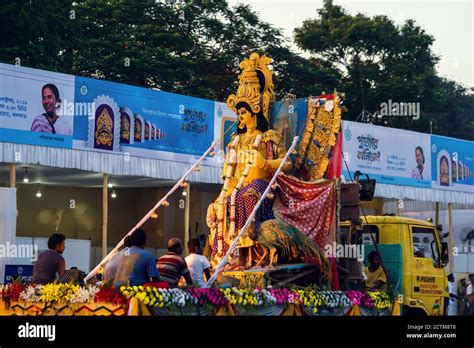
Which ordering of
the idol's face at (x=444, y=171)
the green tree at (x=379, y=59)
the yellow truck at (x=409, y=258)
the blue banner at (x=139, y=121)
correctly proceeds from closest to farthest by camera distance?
the yellow truck at (x=409, y=258) < the blue banner at (x=139, y=121) < the idol's face at (x=444, y=171) < the green tree at (x=379, y=59)

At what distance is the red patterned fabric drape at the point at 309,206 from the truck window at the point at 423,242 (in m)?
2.32

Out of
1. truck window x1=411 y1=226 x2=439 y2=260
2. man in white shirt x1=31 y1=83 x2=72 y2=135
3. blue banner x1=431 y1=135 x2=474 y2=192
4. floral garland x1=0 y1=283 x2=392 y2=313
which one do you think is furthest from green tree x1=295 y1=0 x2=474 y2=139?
floral garland x1=0 y1=283 x2=392 y2=313

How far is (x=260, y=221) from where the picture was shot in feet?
61.9

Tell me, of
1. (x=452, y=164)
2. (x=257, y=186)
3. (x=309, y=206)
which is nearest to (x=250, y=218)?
(x=257, y=186)

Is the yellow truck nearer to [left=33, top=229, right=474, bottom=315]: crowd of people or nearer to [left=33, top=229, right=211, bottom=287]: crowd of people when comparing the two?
[left=33, top=229, right=474, bottom=315]: crowd of people

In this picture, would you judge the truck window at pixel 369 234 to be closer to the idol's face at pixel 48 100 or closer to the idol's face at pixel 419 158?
the idol's face at pixel 48 100

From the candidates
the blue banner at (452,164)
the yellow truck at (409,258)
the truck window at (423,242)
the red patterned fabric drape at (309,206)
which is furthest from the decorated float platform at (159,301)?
the blue banner at (452,164)

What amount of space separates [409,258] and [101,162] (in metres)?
9.35

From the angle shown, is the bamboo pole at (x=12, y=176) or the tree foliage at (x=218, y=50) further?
the tree foliage at (x=218, y=50)

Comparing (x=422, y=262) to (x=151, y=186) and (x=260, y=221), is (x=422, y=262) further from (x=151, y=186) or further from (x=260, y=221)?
(x=151, y=186)

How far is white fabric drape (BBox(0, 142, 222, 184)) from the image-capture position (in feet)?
82.1

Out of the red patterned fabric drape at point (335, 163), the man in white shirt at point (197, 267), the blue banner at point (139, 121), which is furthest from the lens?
the blue banner at point (139, 121)

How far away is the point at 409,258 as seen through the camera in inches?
794

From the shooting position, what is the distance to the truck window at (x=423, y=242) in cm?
2061
